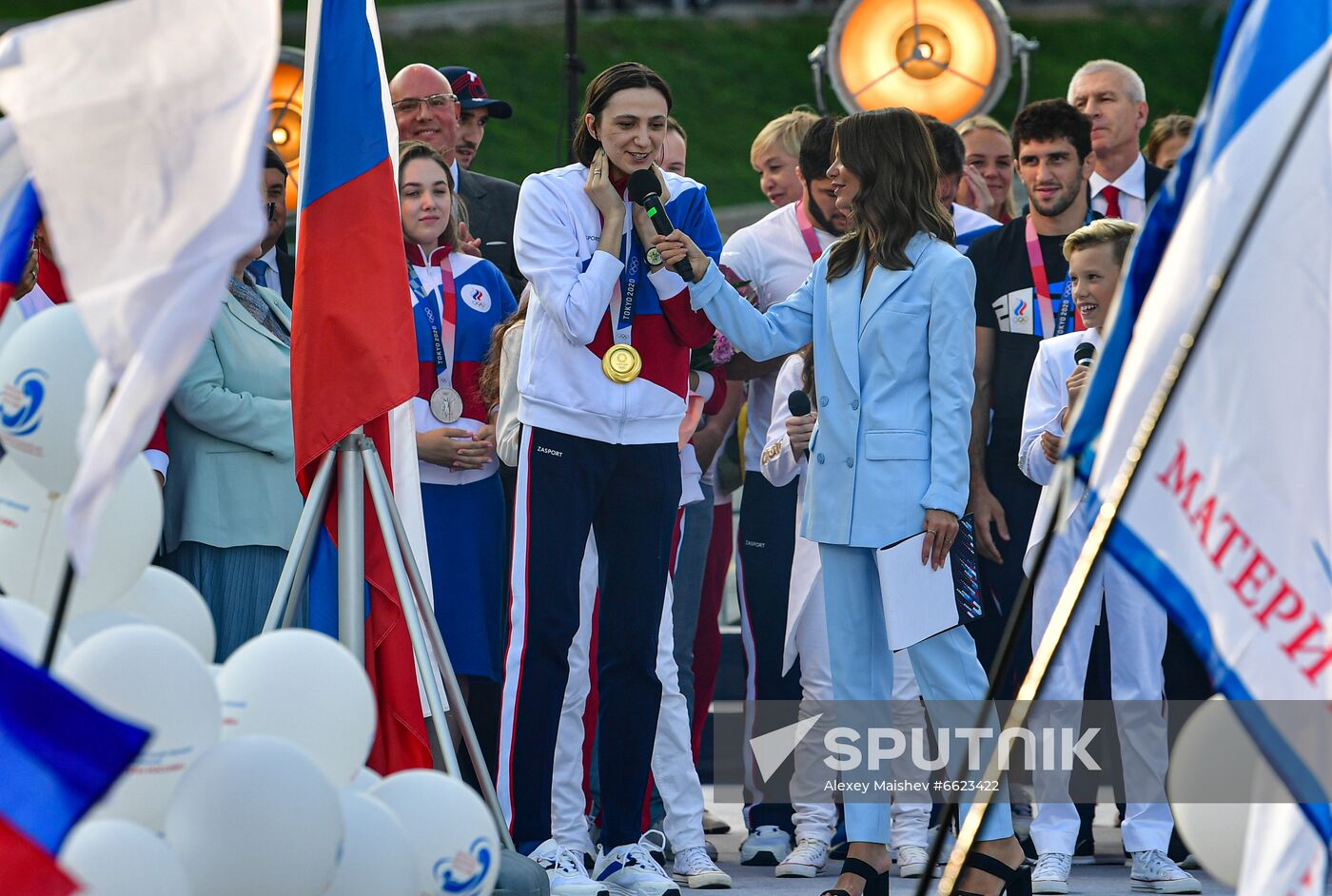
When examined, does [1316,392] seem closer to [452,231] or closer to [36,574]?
[36,574]

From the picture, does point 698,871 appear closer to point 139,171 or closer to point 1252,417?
point 1252,417

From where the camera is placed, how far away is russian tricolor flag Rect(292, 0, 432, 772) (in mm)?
4371

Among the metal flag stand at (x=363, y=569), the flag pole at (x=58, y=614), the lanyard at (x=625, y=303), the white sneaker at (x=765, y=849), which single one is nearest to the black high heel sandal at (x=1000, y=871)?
the white sneaker at (x=765, y=849)

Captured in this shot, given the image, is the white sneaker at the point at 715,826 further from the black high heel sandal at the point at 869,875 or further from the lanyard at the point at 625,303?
the lanyard at the point at 625,303

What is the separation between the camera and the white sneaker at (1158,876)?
16.7 ft

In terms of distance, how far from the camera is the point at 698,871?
17.0ft

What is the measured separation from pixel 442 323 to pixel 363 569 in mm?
1306

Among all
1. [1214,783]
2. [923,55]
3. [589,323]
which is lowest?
[1214,783]

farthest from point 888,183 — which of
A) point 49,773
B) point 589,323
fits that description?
point 49,773

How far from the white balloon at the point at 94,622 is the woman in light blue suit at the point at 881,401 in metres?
2.14

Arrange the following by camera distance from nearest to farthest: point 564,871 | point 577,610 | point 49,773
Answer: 1. point 49,773
2. point 564,871
3. point 577,610

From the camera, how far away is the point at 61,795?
2252 mm

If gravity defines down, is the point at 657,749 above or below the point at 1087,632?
below

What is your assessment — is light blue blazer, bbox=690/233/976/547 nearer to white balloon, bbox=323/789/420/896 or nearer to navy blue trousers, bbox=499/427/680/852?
navy blue trousers, bbox=499/427/680/852
